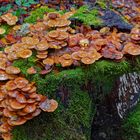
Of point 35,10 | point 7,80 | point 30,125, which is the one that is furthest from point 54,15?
point 30,125

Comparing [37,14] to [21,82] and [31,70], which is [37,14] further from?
[21,82]

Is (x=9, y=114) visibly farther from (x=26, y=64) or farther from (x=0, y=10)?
(x=0, y=10)

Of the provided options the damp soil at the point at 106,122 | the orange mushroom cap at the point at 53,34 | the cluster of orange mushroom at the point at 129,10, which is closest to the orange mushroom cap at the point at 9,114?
the orange mushroom cap at the point at 53,34

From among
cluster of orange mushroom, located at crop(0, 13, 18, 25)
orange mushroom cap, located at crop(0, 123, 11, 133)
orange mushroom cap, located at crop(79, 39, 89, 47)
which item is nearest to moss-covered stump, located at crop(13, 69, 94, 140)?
orange mushroom cap, located at crop(0, 123, 11, 133)

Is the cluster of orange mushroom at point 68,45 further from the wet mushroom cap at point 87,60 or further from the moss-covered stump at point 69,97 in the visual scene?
the moss-covered stump at point 69,97

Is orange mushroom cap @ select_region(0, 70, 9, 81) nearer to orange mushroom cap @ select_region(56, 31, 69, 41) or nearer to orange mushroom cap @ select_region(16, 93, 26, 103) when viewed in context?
orange mushroom cap @ select_region(16, 93, 26, 103)

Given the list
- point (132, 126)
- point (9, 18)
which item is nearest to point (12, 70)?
point (9, 18)
